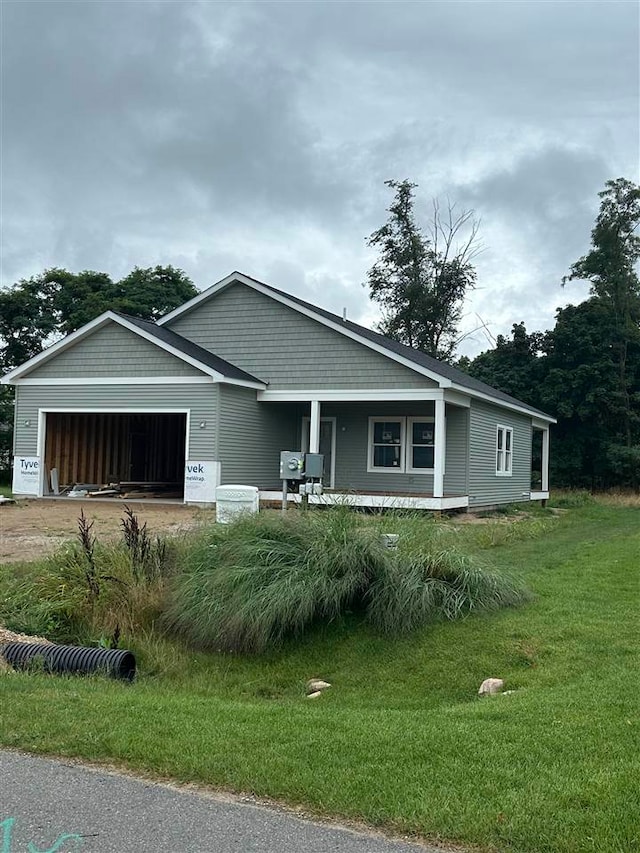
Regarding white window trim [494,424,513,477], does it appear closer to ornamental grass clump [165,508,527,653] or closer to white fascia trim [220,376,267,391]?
white fascia trim [220,376,267,391]

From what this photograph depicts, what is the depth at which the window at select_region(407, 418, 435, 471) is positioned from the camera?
66.8 feet

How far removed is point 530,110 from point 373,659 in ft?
47.0

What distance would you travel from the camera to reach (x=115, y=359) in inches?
766

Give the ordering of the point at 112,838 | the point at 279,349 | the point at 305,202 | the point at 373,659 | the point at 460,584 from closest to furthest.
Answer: the point at 112,838
the point at 373,659
the point at 460,584
the point at 279,349
the point at 305,202

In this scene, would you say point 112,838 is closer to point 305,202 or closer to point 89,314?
point 305,202

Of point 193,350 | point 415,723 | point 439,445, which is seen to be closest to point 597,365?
point 439,445

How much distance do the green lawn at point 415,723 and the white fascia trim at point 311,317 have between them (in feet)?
33.8

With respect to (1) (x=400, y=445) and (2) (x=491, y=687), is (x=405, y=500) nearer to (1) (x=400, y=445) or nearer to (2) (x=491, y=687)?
(1) (x=400, y=445)

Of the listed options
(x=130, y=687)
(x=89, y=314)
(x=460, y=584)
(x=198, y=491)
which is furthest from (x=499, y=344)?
(x=130, y=687)

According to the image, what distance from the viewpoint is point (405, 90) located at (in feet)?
52.3

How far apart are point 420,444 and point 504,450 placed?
428 centimetres

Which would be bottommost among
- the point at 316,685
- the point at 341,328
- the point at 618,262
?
the point at 316,685

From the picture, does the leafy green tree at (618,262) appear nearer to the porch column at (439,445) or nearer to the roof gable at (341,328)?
the roof gable at (341,328)

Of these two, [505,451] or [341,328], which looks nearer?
[341,328]
